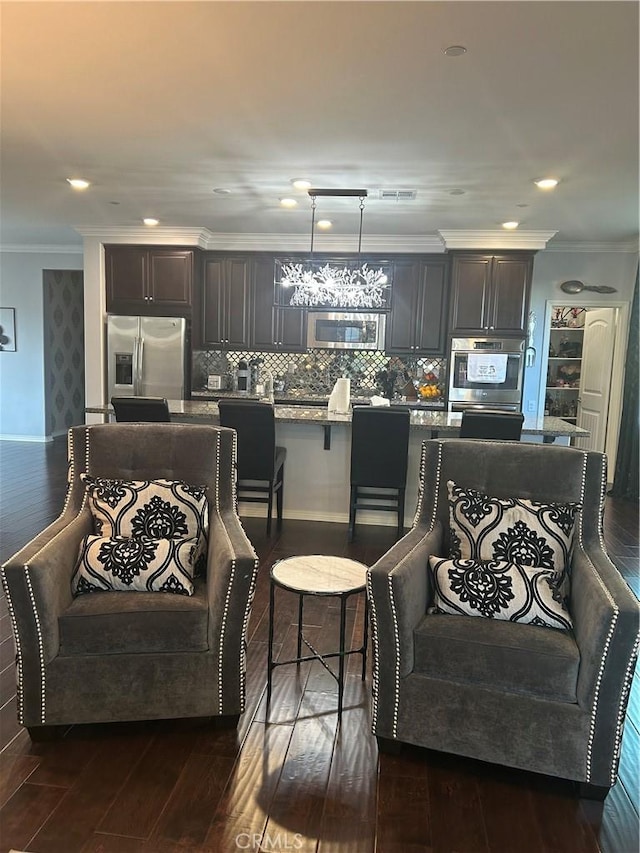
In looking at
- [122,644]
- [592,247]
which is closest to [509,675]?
[122,644]

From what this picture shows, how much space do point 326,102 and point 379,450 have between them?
7.19ft

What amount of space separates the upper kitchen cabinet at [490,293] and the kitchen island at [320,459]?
5.68ft

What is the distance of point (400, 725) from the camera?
206 centimetres

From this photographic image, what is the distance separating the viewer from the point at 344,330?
21.8 ft

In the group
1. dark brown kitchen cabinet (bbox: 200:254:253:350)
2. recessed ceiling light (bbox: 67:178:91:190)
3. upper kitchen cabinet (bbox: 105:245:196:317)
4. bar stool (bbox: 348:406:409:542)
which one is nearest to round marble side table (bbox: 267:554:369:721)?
bar stool (bbox: 348:406:409:542)

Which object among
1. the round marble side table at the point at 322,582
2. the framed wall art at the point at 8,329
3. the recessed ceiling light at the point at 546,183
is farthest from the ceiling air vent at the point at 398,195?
the framed wall art at the point at 8,329

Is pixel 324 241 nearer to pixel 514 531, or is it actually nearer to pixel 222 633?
pixel 514 531

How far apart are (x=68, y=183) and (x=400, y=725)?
14.5ft

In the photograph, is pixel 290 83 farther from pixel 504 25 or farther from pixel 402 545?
pixel 402 545

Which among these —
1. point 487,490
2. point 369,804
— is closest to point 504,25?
point 487,490

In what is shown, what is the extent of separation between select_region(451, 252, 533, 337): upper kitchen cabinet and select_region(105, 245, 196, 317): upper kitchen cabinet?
2849mm

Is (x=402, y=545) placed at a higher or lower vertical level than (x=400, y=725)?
higher

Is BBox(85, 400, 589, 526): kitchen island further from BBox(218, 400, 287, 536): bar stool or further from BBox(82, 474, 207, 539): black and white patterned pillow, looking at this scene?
BBox(82, 474, 207, 539): black and white patterned pillow

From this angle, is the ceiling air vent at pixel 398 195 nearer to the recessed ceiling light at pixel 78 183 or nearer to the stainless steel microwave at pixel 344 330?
the stainless steel microwave at pixel 344 330
